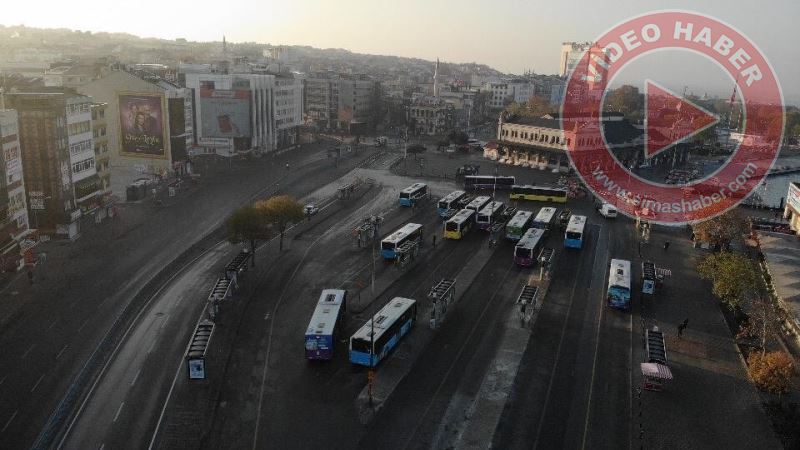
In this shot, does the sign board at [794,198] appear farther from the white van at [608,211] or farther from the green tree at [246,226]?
the green tree at [246,226]

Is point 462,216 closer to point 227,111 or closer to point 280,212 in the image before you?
point 280,212

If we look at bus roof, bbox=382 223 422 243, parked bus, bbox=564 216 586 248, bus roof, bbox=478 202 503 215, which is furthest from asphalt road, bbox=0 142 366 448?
parked bus, bbox=564 216 586 248

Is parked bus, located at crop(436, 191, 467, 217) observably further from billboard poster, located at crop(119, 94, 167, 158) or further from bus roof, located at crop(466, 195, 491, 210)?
billboard poster, located at crop(119, 94, 167, 158)

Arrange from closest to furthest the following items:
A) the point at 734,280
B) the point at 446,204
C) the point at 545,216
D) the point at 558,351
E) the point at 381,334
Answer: the point at 381,334
the point at 558,351
the point at 734,280
the point at 545,216
the point at 446,204

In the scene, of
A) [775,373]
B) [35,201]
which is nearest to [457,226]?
[775,373]

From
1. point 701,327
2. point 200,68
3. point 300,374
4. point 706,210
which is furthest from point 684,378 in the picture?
point 200,68

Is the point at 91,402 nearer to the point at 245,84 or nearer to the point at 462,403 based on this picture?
the point at 462,403

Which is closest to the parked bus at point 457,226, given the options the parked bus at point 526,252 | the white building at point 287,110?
the parked bus at point 526,252
